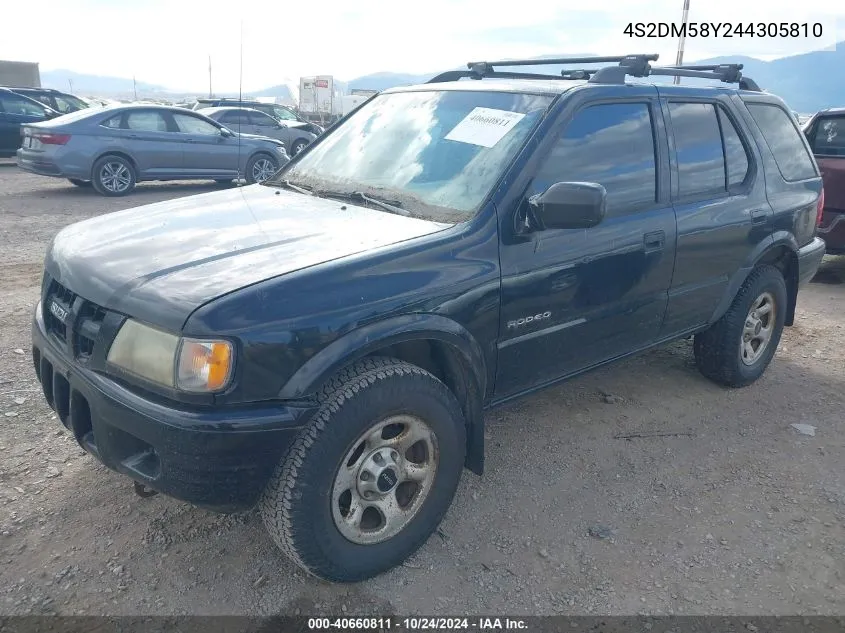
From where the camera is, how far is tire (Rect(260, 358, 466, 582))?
90.8 inches

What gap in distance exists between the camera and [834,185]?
704cm

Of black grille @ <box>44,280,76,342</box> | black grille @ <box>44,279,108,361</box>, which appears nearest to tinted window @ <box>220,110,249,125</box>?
black grille @ <box>44,280,76,342</box>

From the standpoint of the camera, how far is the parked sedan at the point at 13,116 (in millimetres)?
13758

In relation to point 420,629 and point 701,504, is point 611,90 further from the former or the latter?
point 420,629

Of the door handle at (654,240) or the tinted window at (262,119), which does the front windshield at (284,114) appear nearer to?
the tinted window at (262,119)

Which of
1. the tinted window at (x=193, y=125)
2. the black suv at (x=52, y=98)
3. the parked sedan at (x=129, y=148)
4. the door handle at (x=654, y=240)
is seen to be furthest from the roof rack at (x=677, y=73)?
the black suv at (x=52, y=98)

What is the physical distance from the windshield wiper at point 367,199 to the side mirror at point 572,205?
0.59m

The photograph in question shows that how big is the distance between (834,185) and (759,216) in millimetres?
3800

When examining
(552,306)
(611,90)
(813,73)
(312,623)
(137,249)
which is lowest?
(312,623)

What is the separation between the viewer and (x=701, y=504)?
3.24m

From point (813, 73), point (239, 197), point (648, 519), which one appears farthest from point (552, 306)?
point (813, 73)

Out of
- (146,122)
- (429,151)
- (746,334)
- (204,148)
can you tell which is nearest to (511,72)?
(429,151)

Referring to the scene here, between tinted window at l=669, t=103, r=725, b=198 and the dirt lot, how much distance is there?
1.36m

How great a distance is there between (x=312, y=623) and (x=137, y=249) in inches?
59.7
